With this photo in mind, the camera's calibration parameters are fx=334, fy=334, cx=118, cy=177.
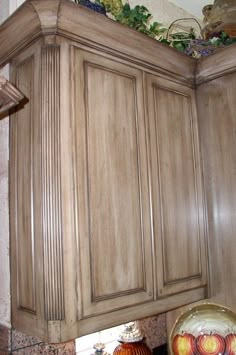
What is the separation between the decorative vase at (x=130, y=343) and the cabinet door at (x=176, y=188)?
Answer: 0.96 feet

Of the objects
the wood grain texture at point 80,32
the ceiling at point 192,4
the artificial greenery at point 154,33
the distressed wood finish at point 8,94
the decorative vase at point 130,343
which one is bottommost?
the decorative vase at point 130,343

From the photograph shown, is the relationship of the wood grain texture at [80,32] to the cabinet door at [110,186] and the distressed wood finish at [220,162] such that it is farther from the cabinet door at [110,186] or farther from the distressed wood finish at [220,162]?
the distressed wood finish at [220,162]

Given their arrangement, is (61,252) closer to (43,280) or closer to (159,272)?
(43,280)

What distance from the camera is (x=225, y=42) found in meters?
1.60

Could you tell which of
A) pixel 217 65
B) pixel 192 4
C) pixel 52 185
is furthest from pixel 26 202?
pixel 192 4

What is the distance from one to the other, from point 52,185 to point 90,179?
0.14m

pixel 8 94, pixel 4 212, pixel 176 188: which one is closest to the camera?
pixel 8 94

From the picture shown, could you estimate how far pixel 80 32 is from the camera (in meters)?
1.16

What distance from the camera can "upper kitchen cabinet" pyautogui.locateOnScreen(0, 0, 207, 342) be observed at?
3.47ft

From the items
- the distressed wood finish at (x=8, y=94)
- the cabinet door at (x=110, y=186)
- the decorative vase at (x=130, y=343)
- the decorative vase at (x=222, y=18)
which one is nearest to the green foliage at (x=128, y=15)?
the cabinet door at (x=110, y=186)

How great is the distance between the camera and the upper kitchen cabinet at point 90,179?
106 cm

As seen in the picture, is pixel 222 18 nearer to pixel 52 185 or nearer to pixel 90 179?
pixel 90 179

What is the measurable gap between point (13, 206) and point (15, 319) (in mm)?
402

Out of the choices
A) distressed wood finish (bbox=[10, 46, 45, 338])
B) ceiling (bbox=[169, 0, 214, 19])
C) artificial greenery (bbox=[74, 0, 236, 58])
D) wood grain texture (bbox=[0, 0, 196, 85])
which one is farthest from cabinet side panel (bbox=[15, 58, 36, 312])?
ceiling (bbox=[169, 0, 214, 19])
